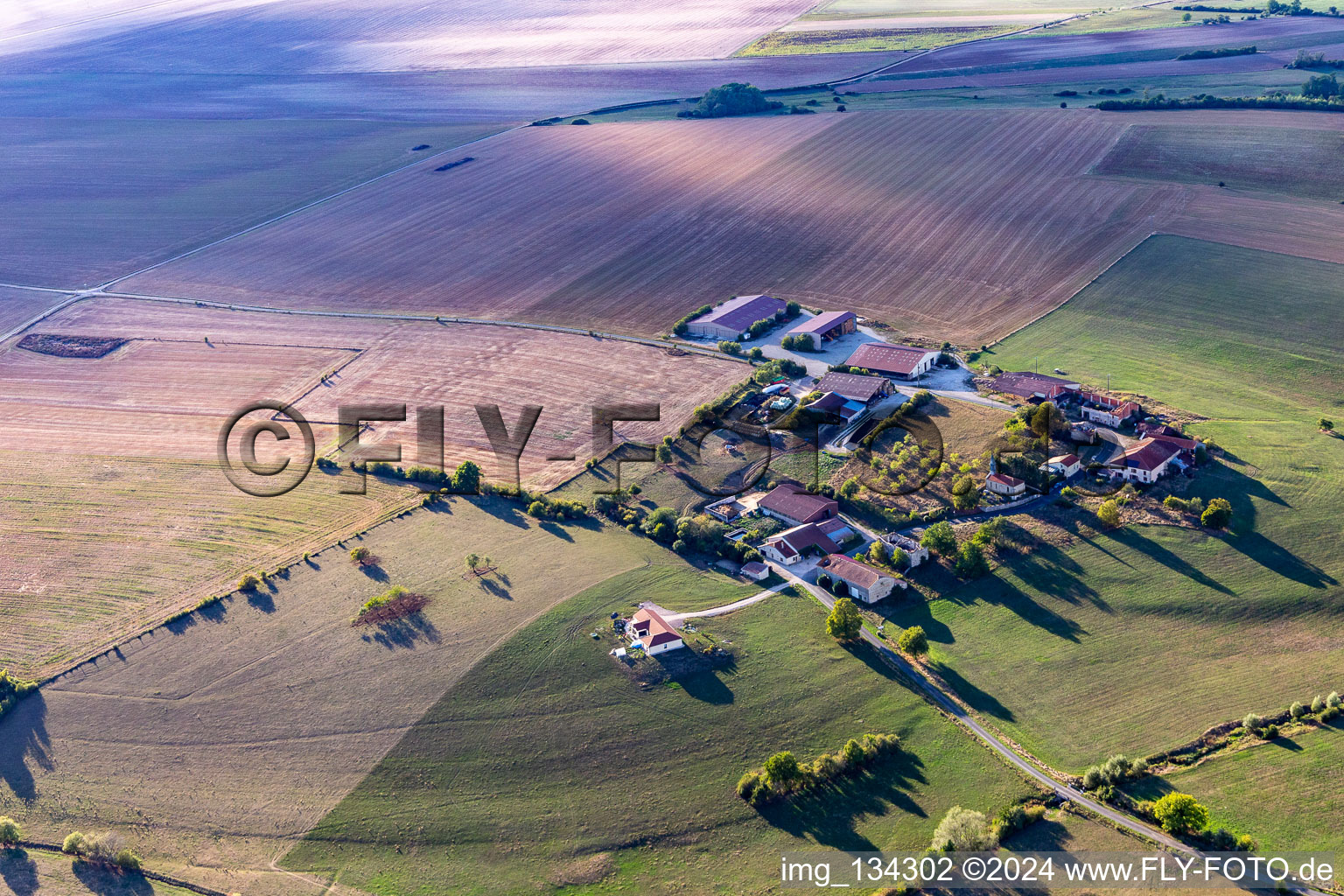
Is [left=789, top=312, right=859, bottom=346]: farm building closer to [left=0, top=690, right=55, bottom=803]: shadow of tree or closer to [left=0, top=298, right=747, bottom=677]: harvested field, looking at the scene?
[left=0, top=298, right=747, bottom=677]: harvested field

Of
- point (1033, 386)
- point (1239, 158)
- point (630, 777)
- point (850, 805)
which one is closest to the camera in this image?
point (850, 805)

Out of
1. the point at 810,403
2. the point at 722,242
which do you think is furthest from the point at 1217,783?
the point at 722,242

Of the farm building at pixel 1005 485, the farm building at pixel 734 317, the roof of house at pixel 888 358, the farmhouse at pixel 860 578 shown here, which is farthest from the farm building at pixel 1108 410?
the farm building at pixel 734 317

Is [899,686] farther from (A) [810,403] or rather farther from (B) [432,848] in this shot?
(A) [810,403]

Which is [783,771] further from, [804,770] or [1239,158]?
[1239,158]

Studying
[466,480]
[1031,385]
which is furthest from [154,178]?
[1031,385]

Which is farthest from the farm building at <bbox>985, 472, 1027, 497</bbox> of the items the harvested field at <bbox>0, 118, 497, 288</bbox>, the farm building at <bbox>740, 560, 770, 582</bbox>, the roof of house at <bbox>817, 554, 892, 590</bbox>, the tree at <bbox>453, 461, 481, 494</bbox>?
the harvested field at <bbox>0, 118, 497, 288</bbox>
